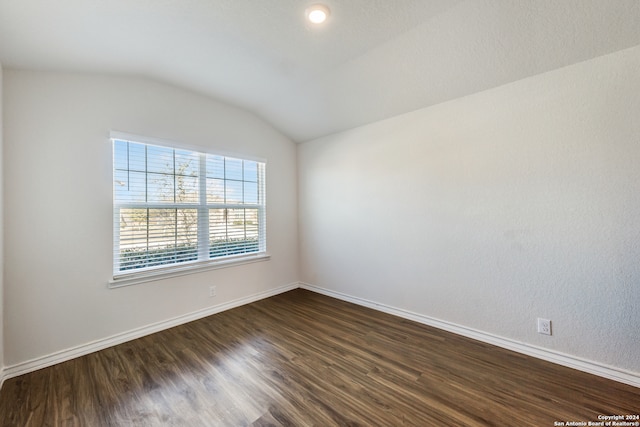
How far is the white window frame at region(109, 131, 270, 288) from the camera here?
250 centimetres

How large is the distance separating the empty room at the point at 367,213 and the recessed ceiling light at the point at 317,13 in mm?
16

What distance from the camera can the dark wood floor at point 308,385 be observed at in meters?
1.56

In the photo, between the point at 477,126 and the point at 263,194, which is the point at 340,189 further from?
the point at 477,126

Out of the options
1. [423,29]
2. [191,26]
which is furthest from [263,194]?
[423,29]

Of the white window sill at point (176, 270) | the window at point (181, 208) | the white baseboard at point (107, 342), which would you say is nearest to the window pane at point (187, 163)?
the window at point (181, 208)

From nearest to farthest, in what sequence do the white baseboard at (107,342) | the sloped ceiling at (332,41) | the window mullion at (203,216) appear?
the sloped ceiling at (332,41) → the white baseboard at (107,342) → the window mullion at (203,216)

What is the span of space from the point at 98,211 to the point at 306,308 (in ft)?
8.22

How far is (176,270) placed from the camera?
2863 millimetres

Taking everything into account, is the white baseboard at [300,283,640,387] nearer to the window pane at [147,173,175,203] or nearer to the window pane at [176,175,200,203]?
the window pane at [176,175,200,203]

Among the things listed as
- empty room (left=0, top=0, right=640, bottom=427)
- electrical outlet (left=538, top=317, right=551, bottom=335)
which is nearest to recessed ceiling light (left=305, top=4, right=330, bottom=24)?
empty room (left=0, top=0, right=640, bottom=427)

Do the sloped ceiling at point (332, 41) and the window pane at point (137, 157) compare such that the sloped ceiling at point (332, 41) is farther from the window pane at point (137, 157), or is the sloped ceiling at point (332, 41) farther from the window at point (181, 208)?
the window at point (181, 208)

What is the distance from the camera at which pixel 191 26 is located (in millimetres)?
1930

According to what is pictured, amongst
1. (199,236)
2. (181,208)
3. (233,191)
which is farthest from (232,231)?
(181,208)

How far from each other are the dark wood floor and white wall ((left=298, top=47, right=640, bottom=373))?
376 mm
